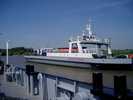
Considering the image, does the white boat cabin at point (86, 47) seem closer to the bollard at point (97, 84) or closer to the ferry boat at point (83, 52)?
the ferry boat at point (83, 52)

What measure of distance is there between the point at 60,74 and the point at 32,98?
2.13 m

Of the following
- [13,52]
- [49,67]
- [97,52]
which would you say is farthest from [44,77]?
[13,52]

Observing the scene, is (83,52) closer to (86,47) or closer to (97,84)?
(86,47)

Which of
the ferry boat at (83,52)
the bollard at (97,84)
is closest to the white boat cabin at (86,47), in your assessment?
the ferry boat at (83,52)

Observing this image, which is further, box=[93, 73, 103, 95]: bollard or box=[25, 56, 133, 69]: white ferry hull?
box=[25, 56, 133, 69]: white ferry hull

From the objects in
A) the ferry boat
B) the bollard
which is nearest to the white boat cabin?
the ferry boat

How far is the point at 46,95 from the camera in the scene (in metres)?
10.6

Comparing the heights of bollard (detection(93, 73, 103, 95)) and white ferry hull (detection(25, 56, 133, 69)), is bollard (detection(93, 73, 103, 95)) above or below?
below

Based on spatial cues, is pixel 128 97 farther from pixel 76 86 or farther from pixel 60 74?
pixel 60 74

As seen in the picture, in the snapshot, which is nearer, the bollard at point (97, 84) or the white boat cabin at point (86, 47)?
the bollard at point (97, 84)

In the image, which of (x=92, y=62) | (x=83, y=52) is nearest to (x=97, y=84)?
(x=92, y=62)

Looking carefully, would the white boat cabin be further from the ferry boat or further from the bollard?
the bollard

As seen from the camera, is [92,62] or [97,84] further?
[92,62]

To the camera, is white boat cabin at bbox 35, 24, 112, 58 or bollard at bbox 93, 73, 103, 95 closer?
bollard at bbox 93, 73, 103, 95
